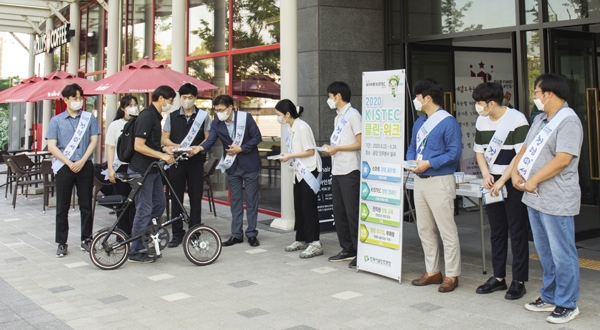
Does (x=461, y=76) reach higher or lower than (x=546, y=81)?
higher

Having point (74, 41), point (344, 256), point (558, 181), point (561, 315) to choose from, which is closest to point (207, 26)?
point (344, 256)

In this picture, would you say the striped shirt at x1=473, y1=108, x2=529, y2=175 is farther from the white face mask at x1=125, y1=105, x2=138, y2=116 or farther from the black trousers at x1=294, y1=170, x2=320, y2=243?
the white face mask at x1=125, y1=105, x2=138, y2=116

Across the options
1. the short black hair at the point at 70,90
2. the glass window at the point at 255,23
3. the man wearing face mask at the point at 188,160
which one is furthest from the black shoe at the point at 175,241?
the glass window at the point at 255,23

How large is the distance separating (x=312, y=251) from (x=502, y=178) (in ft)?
8.43

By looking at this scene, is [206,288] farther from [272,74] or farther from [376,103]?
[272,74]

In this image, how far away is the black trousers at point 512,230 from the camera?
548 cm

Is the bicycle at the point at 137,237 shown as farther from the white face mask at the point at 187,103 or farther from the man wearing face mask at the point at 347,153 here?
the man wearing face mask at the point at 347,153

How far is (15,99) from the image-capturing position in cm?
1170

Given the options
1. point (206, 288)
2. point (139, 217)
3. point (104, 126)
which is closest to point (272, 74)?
point (139, 217)

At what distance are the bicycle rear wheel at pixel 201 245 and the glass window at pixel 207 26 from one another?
5.26m

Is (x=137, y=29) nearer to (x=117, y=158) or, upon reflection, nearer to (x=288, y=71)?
(x=288, y=71)

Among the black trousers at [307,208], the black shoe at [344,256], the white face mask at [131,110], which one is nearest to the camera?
the black shoe at [344,256]

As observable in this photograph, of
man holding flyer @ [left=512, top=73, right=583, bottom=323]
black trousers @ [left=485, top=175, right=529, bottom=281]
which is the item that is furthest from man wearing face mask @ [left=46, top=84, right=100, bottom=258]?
man holding flyer @ [left=512, top=73, right=583, bottom=323]

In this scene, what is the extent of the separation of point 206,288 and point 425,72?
4742 millimetres
